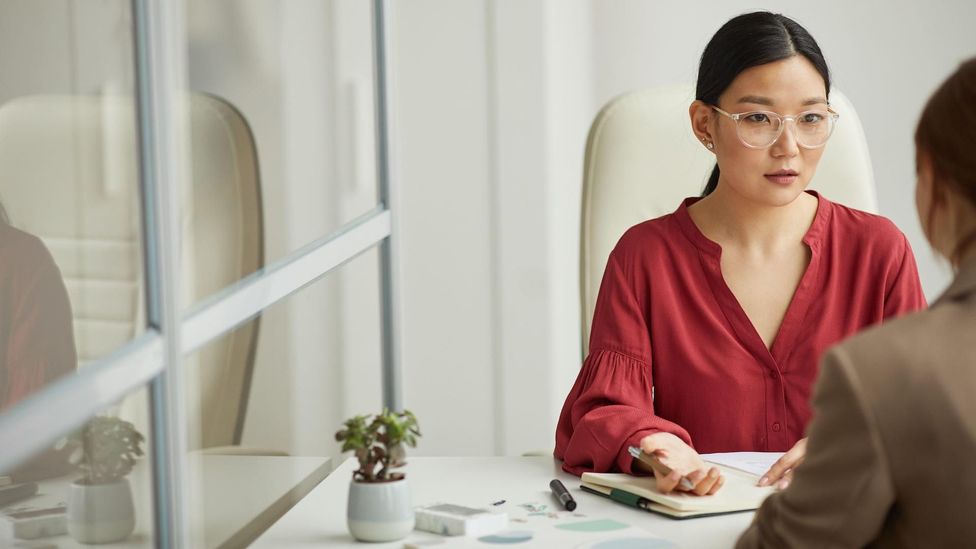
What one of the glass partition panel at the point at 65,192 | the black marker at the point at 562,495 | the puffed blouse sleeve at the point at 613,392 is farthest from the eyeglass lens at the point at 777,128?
the glass partition panel at the point at 65,192

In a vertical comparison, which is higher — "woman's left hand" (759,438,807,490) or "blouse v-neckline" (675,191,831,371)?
"blouse v-neckline" (675,191,831,371)

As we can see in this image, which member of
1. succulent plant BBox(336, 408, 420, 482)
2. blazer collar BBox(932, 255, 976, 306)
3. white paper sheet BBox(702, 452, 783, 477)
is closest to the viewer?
blazer collar BBox(932, 255, 976, 306)

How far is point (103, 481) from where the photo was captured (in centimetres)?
86

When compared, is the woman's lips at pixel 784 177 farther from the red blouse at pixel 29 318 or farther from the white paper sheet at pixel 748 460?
the red blouse at pixel 29 318

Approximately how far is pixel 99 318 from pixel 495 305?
88.7 inches

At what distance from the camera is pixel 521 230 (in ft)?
9.88

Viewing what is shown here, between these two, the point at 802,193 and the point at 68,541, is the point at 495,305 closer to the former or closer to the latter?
the point at 802,193

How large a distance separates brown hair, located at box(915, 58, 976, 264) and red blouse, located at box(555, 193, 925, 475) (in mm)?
685

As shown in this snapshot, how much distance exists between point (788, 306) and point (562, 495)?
0.49m

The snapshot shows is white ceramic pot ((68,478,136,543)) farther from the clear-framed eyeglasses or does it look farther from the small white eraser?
the clear-framed eyeglasses

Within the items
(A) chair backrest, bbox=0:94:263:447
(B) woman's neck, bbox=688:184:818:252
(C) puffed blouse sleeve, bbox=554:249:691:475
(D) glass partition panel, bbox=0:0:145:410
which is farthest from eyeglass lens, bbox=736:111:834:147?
(D) glass partition panel, bbox=0:0:145:410

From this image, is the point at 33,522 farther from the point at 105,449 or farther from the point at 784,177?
the point at 784,177

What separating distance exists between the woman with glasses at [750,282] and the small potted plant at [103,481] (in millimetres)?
671

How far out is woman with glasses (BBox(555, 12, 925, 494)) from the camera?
59.4 inches
